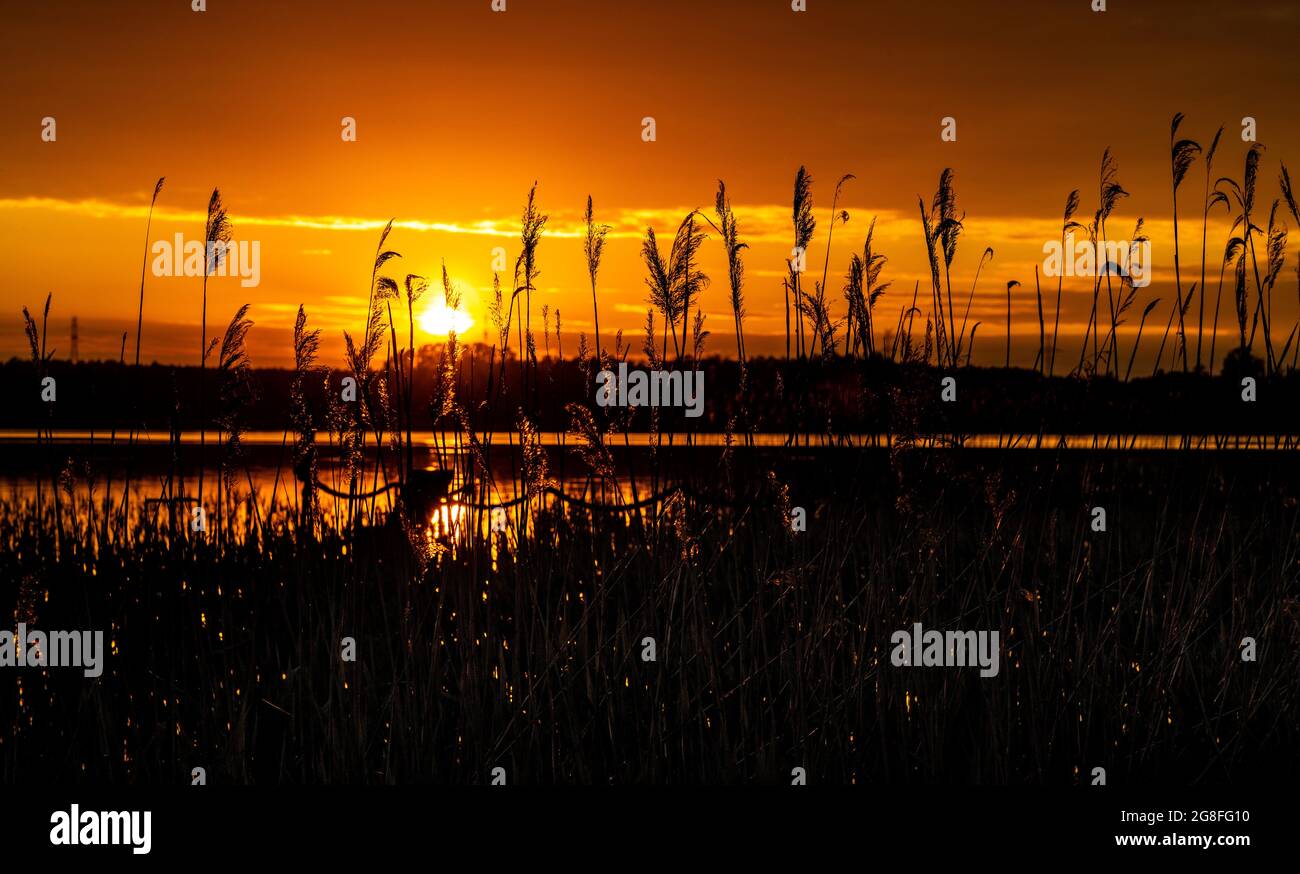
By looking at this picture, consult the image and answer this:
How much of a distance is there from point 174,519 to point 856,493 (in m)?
3.05

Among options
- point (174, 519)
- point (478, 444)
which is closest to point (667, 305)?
point (478, 444)

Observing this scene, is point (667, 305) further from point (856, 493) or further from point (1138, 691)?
point (1138, 691)

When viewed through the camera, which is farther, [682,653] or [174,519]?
[174,519]

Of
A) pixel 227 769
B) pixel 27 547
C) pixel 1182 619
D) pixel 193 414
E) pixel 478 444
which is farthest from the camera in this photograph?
pixel 193 414

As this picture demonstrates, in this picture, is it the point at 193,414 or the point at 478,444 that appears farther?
the point at 193,414

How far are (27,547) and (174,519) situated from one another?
99.5 inches

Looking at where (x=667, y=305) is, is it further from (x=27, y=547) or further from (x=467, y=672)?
(x=27, y=547)
